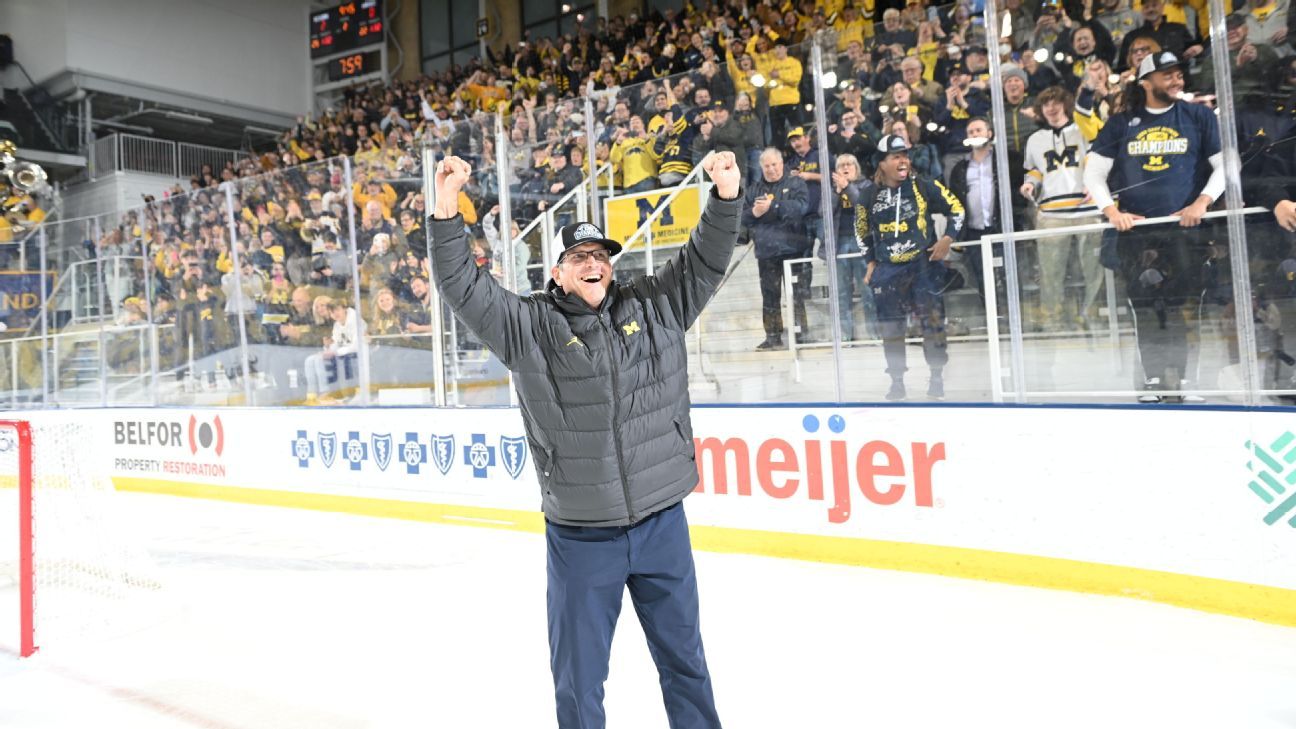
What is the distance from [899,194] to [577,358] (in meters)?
3.08

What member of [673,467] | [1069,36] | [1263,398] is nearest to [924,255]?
[1069,36]

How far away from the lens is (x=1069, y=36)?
4168 millimetres

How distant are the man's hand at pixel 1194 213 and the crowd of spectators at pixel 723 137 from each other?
0.18 meters

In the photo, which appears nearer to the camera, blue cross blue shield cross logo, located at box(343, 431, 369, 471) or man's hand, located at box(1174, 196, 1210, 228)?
man's hand, located at box(1174, 196, 1210, 228)

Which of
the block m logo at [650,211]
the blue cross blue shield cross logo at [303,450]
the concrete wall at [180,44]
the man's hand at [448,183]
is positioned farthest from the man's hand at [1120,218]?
the concrete wall at [180,44]

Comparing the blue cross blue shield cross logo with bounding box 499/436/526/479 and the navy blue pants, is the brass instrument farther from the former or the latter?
the navy blue pants

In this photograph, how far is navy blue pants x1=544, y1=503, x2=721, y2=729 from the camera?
200cm

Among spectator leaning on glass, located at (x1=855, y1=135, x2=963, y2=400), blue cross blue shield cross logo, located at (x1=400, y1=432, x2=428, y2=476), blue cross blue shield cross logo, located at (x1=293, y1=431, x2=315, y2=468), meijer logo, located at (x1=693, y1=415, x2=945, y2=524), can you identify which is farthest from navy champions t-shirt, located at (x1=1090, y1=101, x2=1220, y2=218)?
blue cross blue shield cross logo, located at (x1=293, y1=431, x2=315, y2=468)

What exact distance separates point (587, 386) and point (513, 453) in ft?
13.1

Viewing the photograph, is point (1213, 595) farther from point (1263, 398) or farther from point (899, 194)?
point (899, 194)

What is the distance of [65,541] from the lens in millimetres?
4238

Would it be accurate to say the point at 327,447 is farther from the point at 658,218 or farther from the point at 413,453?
the point at 658,218

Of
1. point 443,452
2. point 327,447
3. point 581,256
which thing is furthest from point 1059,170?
point 327,447

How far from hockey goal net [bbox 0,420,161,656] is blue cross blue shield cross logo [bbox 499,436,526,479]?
215 centimetres
